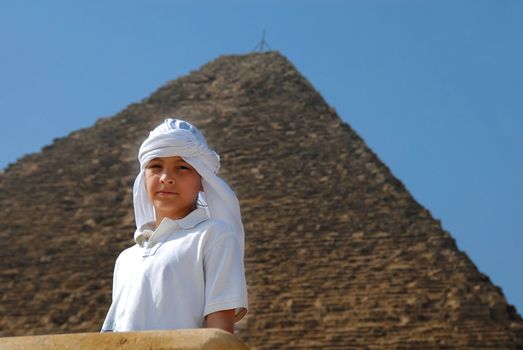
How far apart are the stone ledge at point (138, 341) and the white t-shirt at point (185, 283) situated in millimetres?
409

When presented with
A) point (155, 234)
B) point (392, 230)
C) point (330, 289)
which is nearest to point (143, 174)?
point (155, 234)

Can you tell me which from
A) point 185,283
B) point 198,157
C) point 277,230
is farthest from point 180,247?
point 277,230

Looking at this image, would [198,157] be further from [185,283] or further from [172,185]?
[185,283]

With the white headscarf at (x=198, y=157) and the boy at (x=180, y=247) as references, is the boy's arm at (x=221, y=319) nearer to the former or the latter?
the boy at (x=180, y=247)

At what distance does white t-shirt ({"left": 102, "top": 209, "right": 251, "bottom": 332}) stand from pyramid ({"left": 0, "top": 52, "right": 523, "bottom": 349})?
107ft

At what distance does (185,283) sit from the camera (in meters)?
3.52

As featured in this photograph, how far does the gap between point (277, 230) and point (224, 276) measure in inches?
1641

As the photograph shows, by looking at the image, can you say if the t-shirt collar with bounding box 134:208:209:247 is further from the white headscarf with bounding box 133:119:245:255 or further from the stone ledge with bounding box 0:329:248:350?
the stone ledge with bounding box 0:329:248:350

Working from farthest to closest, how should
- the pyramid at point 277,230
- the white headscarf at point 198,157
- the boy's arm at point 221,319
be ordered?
1. the pyramid at point 277,230
2. the white headscarf at point 198,157
3. the boy's arm at point 221,319

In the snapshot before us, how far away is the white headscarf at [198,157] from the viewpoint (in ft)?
12.0

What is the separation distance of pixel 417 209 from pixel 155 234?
1652 inches

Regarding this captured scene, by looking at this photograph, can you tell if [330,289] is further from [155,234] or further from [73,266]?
[155,234]

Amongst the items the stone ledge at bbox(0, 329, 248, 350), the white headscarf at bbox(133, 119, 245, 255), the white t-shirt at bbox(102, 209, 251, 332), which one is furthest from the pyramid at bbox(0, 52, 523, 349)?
the stone ledge at bbox(0, 329, 248, 350)

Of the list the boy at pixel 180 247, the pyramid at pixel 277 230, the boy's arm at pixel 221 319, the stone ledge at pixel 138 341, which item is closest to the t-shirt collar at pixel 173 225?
the boy at pixel 180 247
